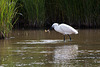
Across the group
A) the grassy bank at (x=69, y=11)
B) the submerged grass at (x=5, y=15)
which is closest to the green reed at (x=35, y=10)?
the grassy bank at (x=69, y=11)

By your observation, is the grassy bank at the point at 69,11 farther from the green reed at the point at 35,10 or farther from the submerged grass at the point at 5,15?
the submerged grass at the point at 5,15

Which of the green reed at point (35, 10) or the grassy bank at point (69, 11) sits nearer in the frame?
the grassy bank at point (69, 11)

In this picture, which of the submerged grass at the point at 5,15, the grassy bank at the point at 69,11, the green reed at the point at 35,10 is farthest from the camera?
the green reed at the point at 35,10

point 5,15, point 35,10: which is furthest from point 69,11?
point 5,15

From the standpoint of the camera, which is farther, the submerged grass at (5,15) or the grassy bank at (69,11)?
the grassy bank at (69,11)

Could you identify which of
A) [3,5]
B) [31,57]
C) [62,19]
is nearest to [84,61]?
[31,57]

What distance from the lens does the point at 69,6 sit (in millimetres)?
15305

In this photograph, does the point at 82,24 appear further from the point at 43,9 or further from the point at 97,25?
the point at 43,9

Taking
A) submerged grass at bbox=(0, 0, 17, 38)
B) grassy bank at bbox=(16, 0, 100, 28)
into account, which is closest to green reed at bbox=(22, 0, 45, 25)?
grassy bank at bbox=(16, 0, 100, 28)

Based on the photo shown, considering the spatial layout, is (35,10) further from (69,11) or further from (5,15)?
(5,15)

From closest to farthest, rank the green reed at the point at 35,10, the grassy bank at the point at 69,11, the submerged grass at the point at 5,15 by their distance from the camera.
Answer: the submerged grass at the point at 5,15 → the grassy bank at the point at 69,11 → the green reed at the point at 35,10

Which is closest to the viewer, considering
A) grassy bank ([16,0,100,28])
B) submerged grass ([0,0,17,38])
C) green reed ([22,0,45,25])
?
submerged grass ([0,0,17,38])

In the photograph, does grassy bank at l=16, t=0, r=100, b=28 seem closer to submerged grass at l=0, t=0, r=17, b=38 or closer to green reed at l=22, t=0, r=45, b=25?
green reed at l=22, t=0, r=45, b=25

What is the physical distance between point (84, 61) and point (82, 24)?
9.75 meters
